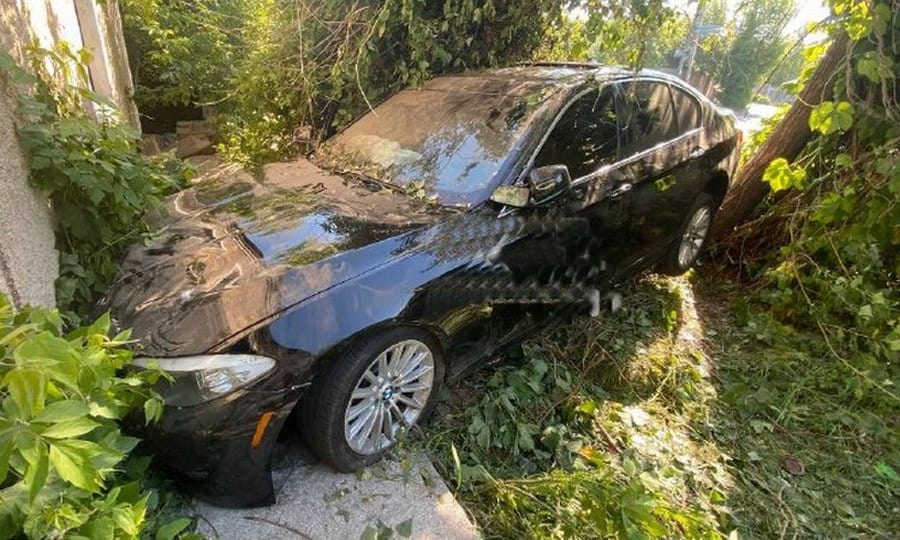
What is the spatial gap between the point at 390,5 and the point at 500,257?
241cm

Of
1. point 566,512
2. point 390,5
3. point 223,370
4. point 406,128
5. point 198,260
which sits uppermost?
point 390,5

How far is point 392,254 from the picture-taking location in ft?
7.16

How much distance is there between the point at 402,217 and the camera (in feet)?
7.96

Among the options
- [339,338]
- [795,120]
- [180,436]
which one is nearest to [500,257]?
[339,338]

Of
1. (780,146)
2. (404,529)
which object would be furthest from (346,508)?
(780,146)

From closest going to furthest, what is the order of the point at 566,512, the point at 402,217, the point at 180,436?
the point at 180,436
the point at 566,512
the point at 402,217

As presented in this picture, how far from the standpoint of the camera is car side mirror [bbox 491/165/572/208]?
8.20 ft

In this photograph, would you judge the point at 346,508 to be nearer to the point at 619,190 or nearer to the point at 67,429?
the point at 67,429

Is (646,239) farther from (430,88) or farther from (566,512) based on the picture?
(566,512)

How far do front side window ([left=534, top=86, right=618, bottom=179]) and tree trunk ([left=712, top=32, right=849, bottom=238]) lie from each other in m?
1.57

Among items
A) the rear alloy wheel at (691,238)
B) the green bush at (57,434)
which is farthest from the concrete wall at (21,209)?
the rear alloy wheel at (691,238)

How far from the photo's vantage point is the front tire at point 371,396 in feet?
6.56

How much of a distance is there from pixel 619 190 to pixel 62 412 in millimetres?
2717

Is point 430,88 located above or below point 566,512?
above
